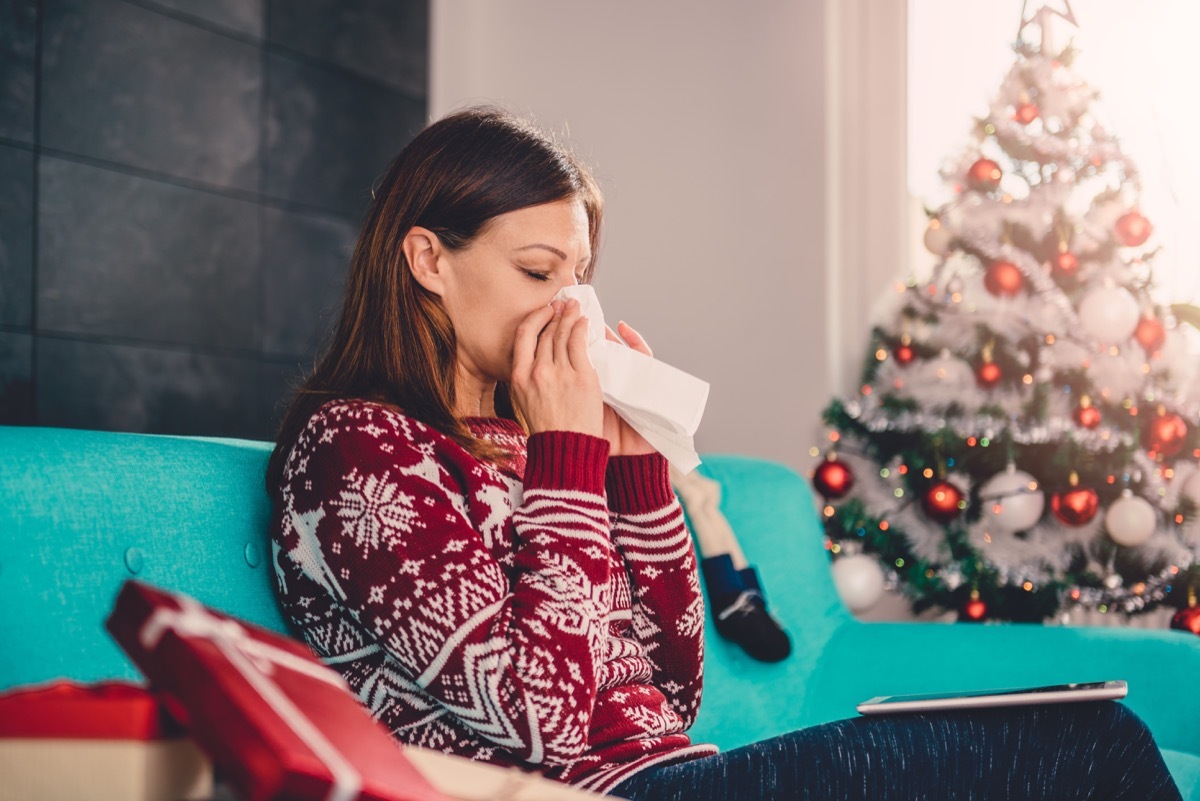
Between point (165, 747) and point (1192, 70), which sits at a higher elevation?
point (1192, 70)

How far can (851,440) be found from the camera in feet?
10.5

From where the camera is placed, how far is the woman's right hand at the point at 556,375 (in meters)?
1.14

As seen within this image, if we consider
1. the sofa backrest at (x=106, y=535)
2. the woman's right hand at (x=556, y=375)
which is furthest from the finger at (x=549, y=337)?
the sofa backrest at (x=106, y=535)

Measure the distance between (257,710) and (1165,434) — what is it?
Answer: 2.69 metres

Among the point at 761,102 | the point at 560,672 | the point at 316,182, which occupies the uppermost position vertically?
the point at 761,102

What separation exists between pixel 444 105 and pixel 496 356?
2.76m

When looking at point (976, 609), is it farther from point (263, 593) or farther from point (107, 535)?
point (107, 535)

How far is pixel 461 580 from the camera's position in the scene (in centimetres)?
97

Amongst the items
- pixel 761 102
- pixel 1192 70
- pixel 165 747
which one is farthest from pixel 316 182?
pixel 165 747

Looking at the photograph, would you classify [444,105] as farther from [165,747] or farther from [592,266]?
[165,747]

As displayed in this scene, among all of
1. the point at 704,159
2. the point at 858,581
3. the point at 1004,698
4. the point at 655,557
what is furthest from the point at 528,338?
the point at 704,159

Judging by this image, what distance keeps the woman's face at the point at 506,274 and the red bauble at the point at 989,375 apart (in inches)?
73.1

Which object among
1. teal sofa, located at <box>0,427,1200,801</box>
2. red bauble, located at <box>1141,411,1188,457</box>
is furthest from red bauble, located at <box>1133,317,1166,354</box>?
teal sofa, located at <box>0,427,1200,801</box>

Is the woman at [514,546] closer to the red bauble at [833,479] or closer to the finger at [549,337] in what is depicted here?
the finger at [549,337]
